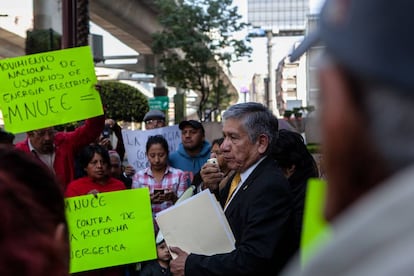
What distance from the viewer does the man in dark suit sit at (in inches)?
127

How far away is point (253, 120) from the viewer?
11.8 ft

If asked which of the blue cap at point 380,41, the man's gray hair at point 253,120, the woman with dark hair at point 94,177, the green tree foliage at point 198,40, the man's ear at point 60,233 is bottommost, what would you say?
the woman with dark hair at point 94,177

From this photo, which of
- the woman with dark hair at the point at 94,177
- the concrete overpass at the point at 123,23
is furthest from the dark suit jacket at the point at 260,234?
the concrete overpass at the point at 123,23

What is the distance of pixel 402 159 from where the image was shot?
731 millimetres

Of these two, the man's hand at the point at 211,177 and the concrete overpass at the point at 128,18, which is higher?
the concrete overpass at the point at 128,18

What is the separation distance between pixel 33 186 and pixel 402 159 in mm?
1082

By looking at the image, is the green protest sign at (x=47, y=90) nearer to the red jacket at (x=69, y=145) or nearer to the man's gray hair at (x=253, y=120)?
the red jacket at (x=69, y=145)

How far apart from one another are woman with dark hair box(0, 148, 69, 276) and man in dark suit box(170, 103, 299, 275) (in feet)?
5.35

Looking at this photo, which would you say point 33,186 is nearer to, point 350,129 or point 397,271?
point 350,129

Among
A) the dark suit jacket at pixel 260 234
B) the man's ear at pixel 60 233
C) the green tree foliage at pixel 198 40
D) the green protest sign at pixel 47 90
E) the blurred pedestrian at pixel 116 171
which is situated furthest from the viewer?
the green tree foliage at pixel 198 40

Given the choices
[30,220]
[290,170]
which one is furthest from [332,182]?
[290,170]

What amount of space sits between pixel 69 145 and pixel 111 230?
41.0 inches

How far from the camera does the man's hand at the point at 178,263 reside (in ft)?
11.2

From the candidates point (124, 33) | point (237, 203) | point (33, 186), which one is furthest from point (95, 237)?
point (124, 33)
